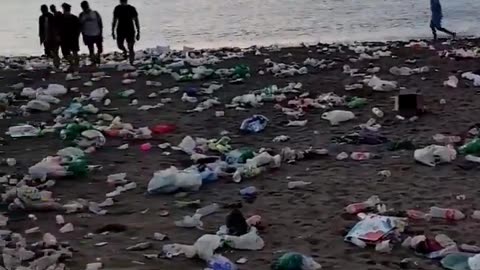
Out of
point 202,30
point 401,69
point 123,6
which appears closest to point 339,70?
point 401,69

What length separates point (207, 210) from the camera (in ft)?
17.3

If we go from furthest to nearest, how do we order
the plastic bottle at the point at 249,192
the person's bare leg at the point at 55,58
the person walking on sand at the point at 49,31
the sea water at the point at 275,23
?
the sea water at the point at 275,23 < the person's bare leg at the point at 55,58 < the person walking on sand at the point at 49,31 < the plastic bottle at the point at 249,192

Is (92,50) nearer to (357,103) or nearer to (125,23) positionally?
(125,23)

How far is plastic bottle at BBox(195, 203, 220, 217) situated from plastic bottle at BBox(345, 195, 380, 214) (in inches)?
33.8

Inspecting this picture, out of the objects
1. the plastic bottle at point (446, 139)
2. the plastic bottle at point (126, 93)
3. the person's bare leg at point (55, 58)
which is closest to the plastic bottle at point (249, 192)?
the plastic bottle at point (446, 139)

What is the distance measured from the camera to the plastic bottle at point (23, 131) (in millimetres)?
8078

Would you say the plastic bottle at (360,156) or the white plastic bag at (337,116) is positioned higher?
the plastic bottle at (360,156)

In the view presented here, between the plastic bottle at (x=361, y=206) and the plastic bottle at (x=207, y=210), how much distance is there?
2.82 ft

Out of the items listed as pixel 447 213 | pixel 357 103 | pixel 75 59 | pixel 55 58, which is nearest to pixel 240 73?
pixel 357 103

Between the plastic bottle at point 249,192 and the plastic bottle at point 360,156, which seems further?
the plastic bottle at point 360,156

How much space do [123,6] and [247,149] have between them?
6.93 meters

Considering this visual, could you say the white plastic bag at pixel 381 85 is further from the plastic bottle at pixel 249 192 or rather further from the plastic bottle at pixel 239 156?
the plastic bottle at pixel 249 192

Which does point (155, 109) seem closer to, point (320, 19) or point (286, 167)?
point (286, 167)

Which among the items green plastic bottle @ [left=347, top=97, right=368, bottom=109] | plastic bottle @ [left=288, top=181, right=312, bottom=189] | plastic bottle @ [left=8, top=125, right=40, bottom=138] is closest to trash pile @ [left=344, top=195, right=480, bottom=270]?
plastic bottle @ [left=288, top=181, right=312, bottom=189]
